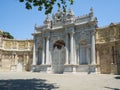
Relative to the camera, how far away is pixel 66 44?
28781 millimetres

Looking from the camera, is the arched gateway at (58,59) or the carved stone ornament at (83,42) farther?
the arched gateway at (58,59)

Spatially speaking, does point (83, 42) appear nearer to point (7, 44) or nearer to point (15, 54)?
point (15, 54)

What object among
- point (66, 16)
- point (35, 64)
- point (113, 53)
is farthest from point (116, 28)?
point (35, 64)

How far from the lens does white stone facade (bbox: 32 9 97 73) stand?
26562 millimetres

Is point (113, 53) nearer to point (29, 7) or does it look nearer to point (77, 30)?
point (77, 30)

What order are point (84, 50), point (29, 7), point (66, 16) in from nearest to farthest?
point (29, 7) → point (84, 50) → point (66, 16)

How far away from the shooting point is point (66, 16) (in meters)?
29.5

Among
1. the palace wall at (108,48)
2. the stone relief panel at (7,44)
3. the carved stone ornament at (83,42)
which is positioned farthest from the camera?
the stone relief panel at (7,44)

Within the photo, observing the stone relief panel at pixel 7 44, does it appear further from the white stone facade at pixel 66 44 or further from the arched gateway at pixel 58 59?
the arched gateway at pixel 58 59

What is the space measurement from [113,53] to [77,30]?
6.98 metres

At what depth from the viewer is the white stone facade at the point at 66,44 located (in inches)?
1046

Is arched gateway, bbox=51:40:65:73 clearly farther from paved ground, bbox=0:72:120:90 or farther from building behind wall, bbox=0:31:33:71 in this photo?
paved ground, bbox=0:72:120:90

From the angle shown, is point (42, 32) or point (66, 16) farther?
point (42, 32)

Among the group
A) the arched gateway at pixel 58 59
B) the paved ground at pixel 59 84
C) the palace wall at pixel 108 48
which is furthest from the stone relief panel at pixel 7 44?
the paved ground at pixel 59 84
